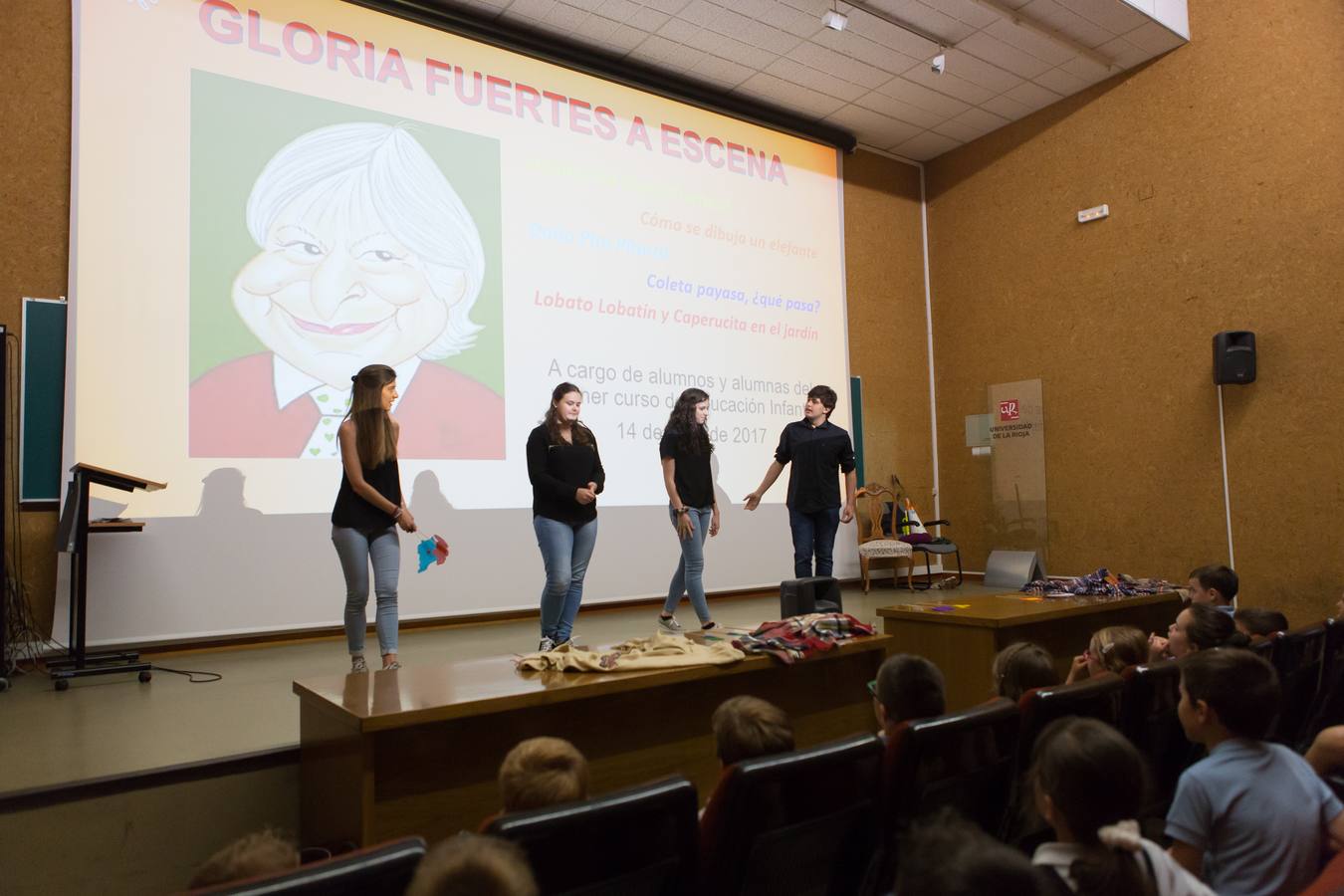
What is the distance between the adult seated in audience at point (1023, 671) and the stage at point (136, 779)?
2.77 feet

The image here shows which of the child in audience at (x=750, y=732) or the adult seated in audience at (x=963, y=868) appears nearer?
the adult seated in audience at (x=963, y=868)

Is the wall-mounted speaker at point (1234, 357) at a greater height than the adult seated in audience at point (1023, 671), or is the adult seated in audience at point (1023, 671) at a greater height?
the wall-mounted speaker at point (1234, 357)

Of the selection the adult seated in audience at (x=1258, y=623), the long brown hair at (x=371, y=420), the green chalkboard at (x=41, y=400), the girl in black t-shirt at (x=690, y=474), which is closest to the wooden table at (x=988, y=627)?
the adult seated in audience at (x=1258, y=623)

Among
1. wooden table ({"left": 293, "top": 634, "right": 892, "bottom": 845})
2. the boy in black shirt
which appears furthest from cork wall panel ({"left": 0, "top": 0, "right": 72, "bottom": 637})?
the boy in black shirt

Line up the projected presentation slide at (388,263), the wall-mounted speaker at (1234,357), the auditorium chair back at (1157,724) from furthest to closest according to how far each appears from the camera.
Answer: the wall-mounted speaker at (1234,357), the projected presentation slide at (388,263), the auditorium chair back at (1157,724)

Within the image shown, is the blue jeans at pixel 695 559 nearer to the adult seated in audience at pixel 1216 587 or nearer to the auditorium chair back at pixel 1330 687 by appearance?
the adult seated in audience at pixel 1216 587

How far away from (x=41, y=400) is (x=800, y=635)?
382 cm

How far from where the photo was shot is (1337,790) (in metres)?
1.85

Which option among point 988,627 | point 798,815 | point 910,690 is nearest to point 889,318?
point 988,627

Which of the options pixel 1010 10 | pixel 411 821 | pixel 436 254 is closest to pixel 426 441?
pixel 436 254

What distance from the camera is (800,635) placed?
9.57 ft

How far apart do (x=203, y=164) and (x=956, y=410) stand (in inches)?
250

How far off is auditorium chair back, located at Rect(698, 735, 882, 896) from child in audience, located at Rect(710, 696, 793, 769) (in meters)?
0.18

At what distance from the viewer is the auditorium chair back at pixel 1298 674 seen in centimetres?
264
